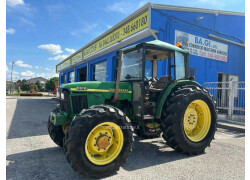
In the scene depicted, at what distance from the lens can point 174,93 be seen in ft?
13.6

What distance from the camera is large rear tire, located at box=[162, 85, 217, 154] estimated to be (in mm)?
3854

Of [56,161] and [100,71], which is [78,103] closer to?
[56,161]

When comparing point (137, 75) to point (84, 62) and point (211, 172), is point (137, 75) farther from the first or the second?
point (84, 62)

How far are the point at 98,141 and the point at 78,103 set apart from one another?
3.15 feet

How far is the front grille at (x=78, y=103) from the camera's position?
3.65 metres

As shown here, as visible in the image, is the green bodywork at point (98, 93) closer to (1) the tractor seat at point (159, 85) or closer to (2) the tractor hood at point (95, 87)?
(2) the tractor hood at point (95, 87)

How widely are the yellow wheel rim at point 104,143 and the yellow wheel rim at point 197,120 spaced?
182 cm

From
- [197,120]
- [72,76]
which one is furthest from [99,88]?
[72,76]

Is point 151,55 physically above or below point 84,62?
below

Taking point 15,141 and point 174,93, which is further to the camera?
point 15,141

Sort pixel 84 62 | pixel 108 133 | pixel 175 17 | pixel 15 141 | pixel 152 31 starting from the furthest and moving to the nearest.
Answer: pixel 84 62, pixel 175 17, pixel 152 31, pixel 15 141, pixel 108 133

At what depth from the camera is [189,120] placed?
434cm

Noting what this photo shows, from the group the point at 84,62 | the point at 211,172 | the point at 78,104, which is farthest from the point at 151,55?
the point at 84,62

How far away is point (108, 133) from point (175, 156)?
168 centimetres
